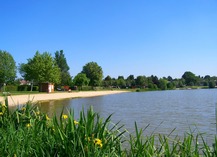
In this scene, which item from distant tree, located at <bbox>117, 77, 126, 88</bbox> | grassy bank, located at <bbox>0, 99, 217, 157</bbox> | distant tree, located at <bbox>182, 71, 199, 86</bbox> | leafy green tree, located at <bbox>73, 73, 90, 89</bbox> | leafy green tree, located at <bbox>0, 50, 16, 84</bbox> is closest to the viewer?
grassy bank, located at <bbox>0, 99, 217, 157</bbox>

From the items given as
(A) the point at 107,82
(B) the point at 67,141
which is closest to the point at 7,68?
Result: (B) the point at 67,141

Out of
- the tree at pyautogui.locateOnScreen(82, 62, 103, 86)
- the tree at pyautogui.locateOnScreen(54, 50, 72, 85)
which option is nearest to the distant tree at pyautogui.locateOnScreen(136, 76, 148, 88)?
the tree at pyautogui.locateOnScreen(82, 62, 103, 86)

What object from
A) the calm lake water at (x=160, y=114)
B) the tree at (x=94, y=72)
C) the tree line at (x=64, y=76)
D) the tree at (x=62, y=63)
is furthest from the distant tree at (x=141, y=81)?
the calm lake water at (x=160, y=114)

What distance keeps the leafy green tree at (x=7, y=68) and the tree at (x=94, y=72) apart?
143ft

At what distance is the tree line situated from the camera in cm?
5731

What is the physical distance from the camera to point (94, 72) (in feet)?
332

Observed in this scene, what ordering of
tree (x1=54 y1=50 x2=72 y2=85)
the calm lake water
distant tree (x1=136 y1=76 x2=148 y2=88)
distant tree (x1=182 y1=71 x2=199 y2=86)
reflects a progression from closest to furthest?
the calm lake water
tree (x1=54 y1=50 x2=72 y2=85)
distant tree (x1=136 y1=76 x2=148 y2=88)
distant tree (x1=182 y1=71 x2=199 y2=86)

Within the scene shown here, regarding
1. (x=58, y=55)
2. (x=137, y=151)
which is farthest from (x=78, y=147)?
(x=58, y=55)

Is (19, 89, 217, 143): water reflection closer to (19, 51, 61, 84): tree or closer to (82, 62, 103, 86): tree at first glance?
(19, 51, 61, 84): tree

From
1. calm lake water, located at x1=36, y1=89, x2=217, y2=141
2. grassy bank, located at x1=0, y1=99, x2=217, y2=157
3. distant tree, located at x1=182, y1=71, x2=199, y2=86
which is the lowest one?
calm lake water, located at x1=36, y1=89, x2=217, y2=141

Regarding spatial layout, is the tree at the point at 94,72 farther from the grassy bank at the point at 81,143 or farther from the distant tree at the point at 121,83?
the grassy bank at the point at 81,143

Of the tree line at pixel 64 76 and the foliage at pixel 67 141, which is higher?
the tree line at pixel 64 76

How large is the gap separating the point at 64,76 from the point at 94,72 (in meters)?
14.8

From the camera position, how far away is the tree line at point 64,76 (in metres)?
57.3
